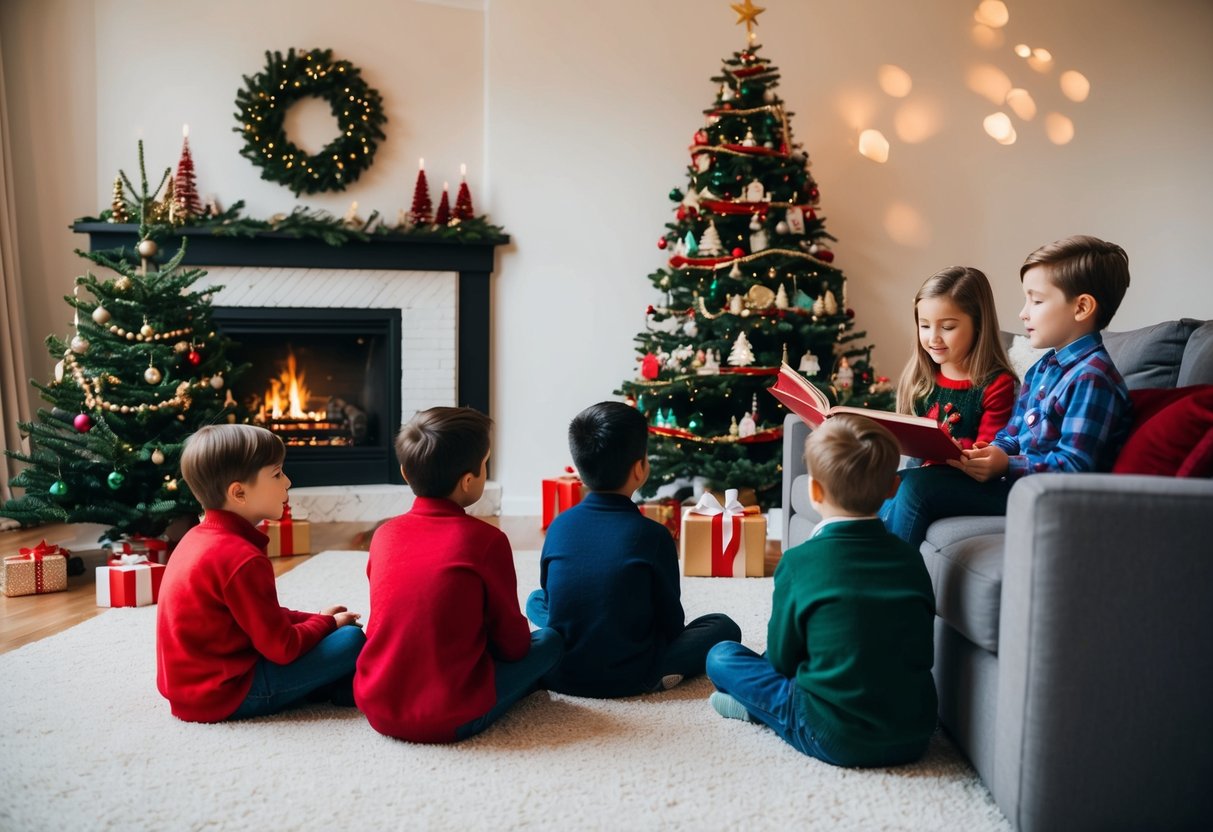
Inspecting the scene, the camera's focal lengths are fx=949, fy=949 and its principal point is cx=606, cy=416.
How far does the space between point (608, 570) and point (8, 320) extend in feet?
11.5

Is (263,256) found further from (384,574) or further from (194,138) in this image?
(384,574)

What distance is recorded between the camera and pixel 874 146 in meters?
4.81

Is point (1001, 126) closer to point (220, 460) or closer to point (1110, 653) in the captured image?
point (1110, 653)

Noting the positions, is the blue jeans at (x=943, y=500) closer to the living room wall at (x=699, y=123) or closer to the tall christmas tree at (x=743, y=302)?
the tall christmas tree at (x=743, y=302)

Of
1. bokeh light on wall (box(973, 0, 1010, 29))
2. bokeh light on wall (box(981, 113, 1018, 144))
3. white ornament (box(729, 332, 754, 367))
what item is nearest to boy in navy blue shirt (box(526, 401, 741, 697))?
white ornament (box(729, 332, 754, 367))

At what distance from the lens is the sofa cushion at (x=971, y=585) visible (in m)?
1.68

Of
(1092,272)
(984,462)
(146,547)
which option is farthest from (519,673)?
(146,547)

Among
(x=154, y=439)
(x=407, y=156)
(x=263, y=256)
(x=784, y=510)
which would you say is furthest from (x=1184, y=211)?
(x=154, y=439)

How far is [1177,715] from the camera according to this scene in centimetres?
150

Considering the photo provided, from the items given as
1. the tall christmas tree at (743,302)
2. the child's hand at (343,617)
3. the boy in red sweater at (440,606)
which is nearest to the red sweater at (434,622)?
the boy in red sweater at (440,606)

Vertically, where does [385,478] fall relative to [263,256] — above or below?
below

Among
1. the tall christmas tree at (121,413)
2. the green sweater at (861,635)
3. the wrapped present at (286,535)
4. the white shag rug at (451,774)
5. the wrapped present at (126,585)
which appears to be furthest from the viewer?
the wrapped present at (286,535)

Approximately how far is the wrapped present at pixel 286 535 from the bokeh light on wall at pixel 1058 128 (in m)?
4.06

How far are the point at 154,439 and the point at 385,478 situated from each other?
4.96 feet
